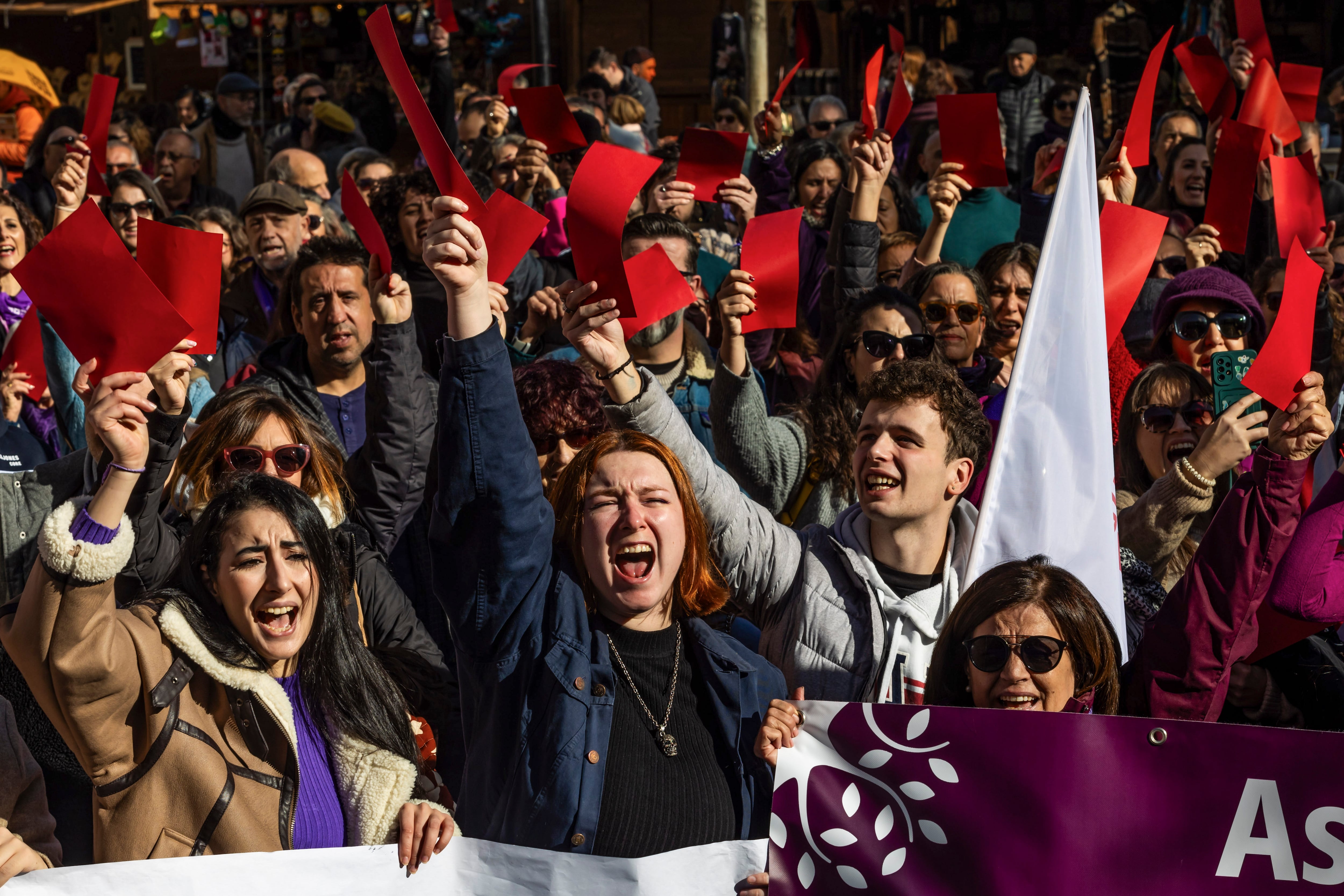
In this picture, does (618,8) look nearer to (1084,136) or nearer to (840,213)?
(840,213)

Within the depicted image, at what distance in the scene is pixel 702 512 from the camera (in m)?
2.72

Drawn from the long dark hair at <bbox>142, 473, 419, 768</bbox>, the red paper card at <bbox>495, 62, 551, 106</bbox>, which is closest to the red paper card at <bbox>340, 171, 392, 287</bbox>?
the long dark hair at <bbox>142, 473, 419, 768</bbox>

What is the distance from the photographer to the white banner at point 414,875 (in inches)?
81.2

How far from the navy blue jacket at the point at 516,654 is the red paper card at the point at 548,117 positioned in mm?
3550

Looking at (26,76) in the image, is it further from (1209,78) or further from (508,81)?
(1209,78)

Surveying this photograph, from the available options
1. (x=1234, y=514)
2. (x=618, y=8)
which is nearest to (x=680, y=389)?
(x=1234, y=514)

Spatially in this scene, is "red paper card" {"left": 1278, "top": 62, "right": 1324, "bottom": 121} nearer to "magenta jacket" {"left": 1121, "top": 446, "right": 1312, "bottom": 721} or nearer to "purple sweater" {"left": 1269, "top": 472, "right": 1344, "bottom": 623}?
"purple sweater" {"left": 1269, "top": 472, "right": 1344, "bottom": 623}

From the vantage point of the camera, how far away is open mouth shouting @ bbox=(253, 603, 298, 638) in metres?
2.47

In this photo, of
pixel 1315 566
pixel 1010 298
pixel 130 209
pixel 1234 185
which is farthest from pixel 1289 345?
pixel 130 209

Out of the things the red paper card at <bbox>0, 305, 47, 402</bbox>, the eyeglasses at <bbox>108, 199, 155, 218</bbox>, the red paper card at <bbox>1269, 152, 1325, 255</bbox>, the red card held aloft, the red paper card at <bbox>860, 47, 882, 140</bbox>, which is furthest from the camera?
the eyeglasses at <bbox>108, 199, 155, 218</bbox>

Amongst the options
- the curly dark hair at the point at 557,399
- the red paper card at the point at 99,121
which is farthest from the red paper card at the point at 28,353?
the curly dark hair at the point at 557,399

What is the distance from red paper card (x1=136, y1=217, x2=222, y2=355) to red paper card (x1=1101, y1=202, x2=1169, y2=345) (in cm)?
217

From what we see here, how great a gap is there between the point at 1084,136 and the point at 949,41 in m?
12.1

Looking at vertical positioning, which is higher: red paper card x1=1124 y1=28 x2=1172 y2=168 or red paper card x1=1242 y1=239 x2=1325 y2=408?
red paper card x1=1124 y1=28 x2=1172 y2=168
